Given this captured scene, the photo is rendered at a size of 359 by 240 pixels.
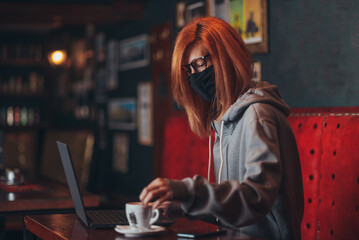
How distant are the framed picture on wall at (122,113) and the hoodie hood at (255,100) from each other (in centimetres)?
476

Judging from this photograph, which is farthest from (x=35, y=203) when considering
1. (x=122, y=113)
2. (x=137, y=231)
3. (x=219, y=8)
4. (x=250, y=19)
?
(x=122, y=113)

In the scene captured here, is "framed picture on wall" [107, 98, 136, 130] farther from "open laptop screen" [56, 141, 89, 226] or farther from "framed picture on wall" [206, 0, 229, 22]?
"open laptop screen" [56, 141, 89, 226]

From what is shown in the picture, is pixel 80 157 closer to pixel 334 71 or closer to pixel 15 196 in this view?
pixel 15 196

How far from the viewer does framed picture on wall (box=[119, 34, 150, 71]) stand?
641 centimetres

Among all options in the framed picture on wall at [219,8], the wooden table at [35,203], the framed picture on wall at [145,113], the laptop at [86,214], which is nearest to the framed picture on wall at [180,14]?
the framed picture on wall at [219,8]

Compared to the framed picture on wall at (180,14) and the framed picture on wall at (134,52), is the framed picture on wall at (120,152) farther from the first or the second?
the framed picture on wall at (180,14)

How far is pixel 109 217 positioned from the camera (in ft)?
6.77

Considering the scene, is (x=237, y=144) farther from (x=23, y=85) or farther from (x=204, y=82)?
(x=23, y=85)

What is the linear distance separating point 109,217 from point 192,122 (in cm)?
60

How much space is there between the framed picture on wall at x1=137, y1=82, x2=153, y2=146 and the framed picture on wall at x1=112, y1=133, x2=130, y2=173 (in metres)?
0.55

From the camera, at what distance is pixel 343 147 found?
106 inches

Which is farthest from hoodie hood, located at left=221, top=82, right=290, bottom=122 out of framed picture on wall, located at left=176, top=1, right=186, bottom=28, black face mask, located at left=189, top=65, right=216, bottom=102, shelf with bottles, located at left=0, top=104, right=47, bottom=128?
shelf with bottles, located at left=0, top=104, right=47, bottom=128

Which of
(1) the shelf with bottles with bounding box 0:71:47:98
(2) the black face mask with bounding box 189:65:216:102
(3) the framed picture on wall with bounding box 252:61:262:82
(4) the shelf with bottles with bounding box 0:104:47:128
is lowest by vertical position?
(4) the shelf with bottles with bounding box 0:104:47:128

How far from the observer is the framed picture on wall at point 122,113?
683 centimetres
